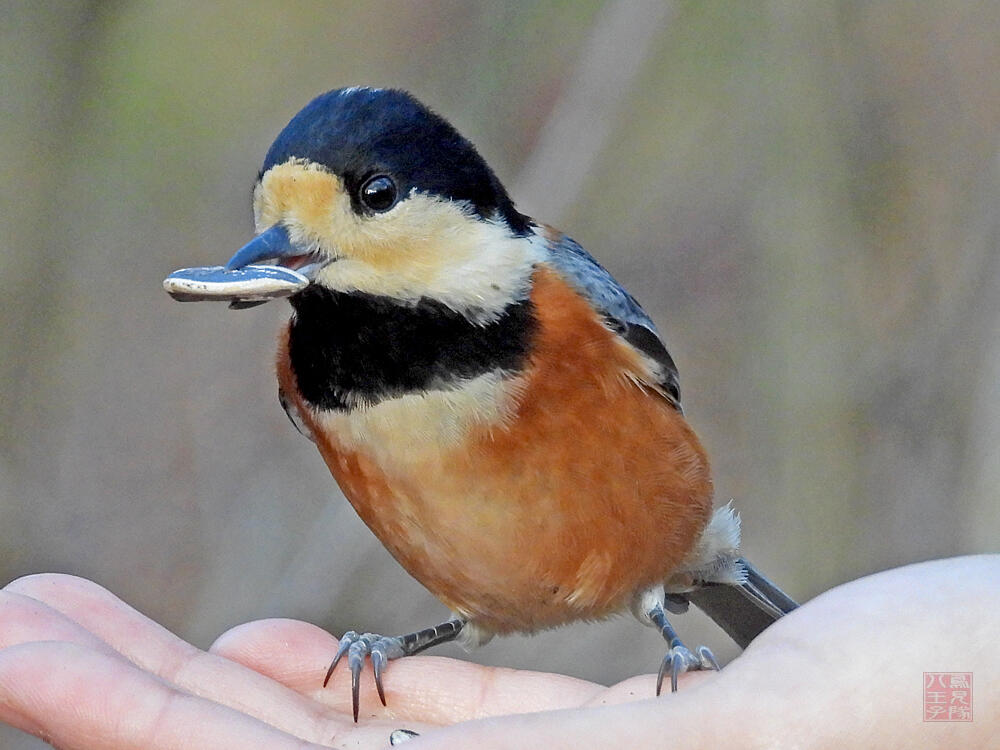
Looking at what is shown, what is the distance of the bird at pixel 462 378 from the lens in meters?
1.96

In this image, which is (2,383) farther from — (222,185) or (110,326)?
(222,185)

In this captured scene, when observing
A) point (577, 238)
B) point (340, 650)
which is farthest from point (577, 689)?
point (577, 238)

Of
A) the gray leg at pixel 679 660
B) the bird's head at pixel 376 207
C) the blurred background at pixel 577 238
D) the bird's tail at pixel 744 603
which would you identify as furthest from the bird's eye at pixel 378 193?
the blurred background at pixel 577 238

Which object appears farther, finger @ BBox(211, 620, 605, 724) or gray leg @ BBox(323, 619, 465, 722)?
gray leg @ BBox(323, 619, 465, 722)

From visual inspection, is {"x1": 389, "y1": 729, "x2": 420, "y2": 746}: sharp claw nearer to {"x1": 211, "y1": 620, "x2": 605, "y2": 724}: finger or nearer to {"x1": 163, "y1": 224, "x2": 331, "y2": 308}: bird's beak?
{"x1": 211, "y1": 620, "x2": 605, "y2": 724}: finger

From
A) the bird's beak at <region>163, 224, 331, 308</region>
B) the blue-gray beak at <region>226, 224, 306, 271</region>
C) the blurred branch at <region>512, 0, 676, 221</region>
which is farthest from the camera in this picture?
the blurred branch at <region>512, 0, 676, 221</region>

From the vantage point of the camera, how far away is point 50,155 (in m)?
3.66

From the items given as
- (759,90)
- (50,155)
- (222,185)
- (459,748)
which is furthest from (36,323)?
(459,748)

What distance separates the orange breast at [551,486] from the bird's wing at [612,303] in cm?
5

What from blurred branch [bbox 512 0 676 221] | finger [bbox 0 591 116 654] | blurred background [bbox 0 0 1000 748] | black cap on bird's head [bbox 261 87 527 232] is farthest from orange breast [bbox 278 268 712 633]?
blurred branch [bbox 512 0 676 221]

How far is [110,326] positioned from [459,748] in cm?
323

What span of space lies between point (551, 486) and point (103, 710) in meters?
0.86

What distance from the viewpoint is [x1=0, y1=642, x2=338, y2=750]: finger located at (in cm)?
162

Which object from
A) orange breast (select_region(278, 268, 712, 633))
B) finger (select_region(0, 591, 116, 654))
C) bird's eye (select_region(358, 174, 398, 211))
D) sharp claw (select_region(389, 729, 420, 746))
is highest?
bird's eye (select_region(358, 174, 398, 211))
